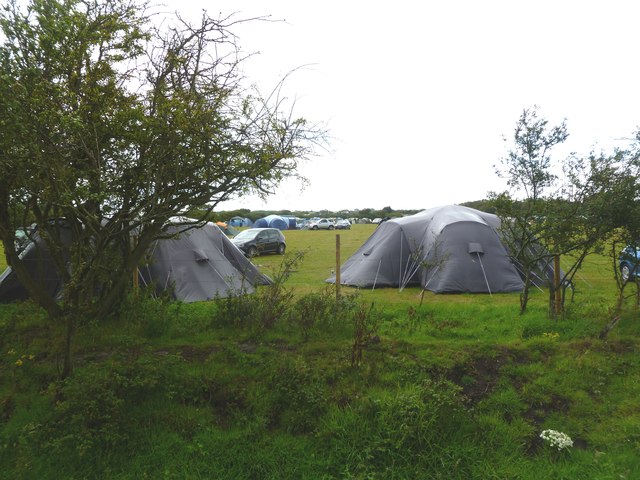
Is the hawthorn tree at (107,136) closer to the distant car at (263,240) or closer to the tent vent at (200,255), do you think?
the tent vent at (200,255)

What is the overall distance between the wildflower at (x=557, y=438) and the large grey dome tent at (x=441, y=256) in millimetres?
7063

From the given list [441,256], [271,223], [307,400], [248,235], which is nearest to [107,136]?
[307,400]

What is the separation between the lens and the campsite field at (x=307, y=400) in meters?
3.90

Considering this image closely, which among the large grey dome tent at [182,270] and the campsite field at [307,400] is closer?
the campsite field at [307,400]

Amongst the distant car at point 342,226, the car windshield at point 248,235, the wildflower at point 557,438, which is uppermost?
the car windshield at point 248,235

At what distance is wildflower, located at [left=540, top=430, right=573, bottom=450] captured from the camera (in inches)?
158

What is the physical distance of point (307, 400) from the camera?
4512 mm

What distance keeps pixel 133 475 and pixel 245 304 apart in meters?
3.18

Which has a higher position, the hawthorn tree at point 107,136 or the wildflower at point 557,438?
the hawthorn tree at point 107,136

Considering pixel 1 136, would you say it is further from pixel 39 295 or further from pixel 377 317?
pixel 377 317

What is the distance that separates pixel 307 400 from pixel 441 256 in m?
8.16

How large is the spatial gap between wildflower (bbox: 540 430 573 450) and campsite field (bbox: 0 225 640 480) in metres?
0.05

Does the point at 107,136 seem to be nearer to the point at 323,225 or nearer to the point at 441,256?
the point at 441,256

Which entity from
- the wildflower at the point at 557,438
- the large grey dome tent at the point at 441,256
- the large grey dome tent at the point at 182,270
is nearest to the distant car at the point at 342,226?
the large grey dome tent at the point at 441,256
